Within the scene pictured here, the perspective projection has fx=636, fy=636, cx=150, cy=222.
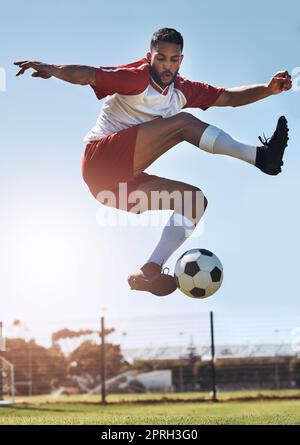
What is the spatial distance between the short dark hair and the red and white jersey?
0.23 meters

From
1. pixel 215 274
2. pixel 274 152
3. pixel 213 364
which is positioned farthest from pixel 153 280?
pixel 213 364

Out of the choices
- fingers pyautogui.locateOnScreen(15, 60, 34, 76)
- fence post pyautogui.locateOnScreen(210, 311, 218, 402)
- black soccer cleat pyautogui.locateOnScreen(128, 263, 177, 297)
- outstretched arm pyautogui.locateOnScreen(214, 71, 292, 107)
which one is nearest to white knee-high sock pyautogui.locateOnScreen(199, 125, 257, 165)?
outstretched arm pyautogui.locateOnScreen(214, 71, 292, 107)

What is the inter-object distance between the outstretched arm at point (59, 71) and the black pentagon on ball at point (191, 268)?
77.6 inches

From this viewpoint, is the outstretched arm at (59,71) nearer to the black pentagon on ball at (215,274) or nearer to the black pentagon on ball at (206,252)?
the black pentagon on ball at (206,252)

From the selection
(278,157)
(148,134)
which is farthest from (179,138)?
(278,157)

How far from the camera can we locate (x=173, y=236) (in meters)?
6.11

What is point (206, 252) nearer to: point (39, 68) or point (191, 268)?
point (191, 268)

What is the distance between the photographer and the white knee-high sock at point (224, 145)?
5.54 meters

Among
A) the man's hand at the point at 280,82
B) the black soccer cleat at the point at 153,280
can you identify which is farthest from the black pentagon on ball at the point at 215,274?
the man's hand at the point at 280,82

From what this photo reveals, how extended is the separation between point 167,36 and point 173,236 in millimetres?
1859

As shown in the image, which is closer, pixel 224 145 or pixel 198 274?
pixel 224 145

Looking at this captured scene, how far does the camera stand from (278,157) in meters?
5.49

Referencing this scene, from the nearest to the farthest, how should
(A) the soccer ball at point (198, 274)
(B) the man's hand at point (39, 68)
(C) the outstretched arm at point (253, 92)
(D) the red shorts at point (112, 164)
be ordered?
1. (B) the man's hand at point (39, 68)
2. (D) the red shorts at point (112, 164)
3. (A) the soccer ball at point (198, 274)
4. (C) the outstretched arm at point (253, 92)
